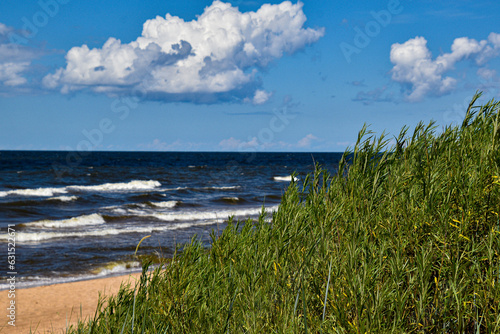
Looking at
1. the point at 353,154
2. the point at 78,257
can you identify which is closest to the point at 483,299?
the point at 353,154

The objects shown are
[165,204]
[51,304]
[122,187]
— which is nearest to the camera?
[51,304]

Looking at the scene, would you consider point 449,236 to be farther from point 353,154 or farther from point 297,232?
point 353,154

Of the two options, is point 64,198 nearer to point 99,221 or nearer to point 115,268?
point 99,221

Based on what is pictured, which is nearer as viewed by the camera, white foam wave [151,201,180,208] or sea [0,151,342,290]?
sea [0,151,342,290]

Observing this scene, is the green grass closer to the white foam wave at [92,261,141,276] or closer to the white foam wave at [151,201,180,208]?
the white foam wave at [92,261,141,276]

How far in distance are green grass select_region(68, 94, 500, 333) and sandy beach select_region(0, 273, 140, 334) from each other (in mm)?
5233

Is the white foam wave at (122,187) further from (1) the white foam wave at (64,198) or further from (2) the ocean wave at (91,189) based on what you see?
(1) the white foam wave at (64,198)

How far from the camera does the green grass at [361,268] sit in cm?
324

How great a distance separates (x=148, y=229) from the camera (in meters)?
19.4

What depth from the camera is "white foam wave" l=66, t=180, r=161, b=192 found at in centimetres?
3525

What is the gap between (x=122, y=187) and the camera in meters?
37.9

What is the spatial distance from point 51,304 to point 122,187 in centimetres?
2854

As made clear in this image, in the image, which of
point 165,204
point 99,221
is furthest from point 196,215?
point 99,221

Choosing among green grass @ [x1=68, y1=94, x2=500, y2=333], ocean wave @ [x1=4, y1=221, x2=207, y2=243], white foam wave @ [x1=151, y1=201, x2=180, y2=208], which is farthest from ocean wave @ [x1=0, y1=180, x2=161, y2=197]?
green grass @ [x1=68, y1=94, x2=500, y2=333]
